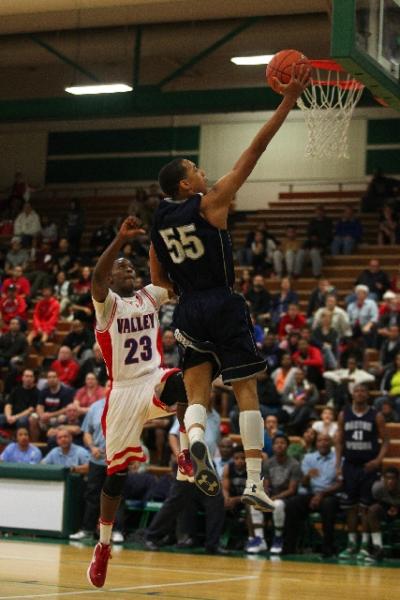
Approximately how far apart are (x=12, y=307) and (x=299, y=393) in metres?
8.58

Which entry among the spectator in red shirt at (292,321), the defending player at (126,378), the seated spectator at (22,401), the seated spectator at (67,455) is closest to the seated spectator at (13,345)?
the seated spectator at (22,401)

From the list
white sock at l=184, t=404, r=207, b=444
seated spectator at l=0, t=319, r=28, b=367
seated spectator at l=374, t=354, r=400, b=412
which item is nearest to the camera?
white sock at l=184, t=404, r=207, b=444

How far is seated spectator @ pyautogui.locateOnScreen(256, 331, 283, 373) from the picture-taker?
63.0 ft

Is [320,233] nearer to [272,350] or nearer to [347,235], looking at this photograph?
[347,235]

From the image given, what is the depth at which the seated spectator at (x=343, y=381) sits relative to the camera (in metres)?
17.9

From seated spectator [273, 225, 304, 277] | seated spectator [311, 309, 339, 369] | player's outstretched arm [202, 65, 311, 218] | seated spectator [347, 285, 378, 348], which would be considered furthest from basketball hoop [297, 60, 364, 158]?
seated spectator [273, 225, 304, 277]

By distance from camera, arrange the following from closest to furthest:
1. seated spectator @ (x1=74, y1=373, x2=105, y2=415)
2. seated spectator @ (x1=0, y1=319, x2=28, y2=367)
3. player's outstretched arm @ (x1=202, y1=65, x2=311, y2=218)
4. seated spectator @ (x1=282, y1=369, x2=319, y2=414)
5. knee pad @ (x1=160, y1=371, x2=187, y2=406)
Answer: player's outstretched arm @ (x1=202, y1=65, x2=311, y2=218)
knee pad @ (x1=160, y1=371, x2=187, y2=406)
seated spectator @ (x1=282, y1=369, x2=319, y2=414)
seated spectator @ (x1=74, y1=373, x2=105, y2=415)
seated spectator @ (x1=0, y1=319, x2=28, y2=367)

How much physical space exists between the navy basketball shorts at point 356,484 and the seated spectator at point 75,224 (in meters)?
13.8

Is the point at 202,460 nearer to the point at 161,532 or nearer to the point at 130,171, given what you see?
the point at 161,532

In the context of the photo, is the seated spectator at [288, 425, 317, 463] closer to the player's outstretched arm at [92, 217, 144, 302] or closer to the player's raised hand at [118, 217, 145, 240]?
the player's outstretched arm at [92, 217, 144, 302]

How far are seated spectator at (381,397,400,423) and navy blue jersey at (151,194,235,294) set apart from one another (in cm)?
989

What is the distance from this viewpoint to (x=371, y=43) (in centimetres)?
997

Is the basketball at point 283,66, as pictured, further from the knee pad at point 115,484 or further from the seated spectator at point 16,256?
the seated spectator at point 16,256

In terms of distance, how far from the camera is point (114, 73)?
28.3 m
